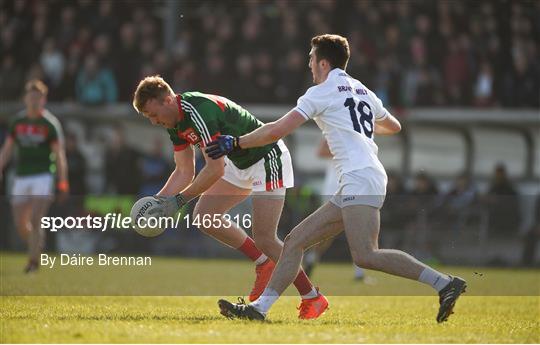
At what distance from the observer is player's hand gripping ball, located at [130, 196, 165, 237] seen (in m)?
9.24

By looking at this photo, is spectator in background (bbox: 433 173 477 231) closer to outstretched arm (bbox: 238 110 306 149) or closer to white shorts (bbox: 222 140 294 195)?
white shorts (bbox: 222 140 294 195)

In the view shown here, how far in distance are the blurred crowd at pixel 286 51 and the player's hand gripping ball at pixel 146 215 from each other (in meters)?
11.8

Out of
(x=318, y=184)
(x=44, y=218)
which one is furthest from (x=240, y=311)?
(x=318, y=184)

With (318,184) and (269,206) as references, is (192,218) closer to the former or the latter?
(269,206)

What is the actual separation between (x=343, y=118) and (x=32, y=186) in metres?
7.71

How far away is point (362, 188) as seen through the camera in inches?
348

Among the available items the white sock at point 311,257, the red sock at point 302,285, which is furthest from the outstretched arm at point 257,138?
the white sock at point 311,257

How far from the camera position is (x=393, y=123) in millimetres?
9570

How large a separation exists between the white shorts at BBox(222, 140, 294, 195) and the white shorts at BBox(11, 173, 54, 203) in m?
6.19

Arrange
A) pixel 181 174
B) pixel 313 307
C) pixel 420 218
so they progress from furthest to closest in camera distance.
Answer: pixel 420 218
pixel 181 174
pixel 313 307

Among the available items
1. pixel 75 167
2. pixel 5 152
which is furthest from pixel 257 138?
pixel 75 167

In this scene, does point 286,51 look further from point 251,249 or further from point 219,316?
Answer: point 219,316

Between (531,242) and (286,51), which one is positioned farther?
(286,51)

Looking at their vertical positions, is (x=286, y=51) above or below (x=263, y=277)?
above
